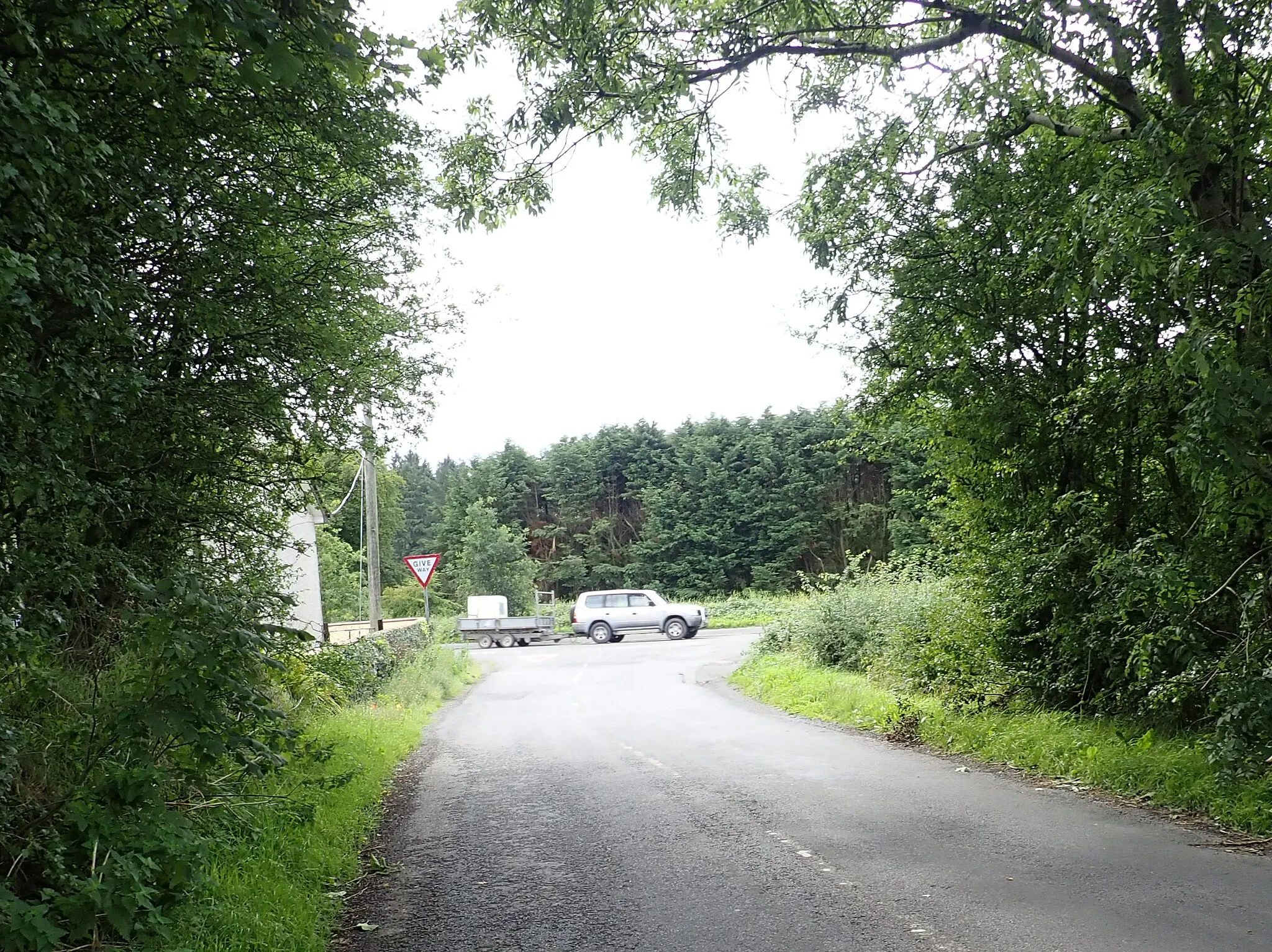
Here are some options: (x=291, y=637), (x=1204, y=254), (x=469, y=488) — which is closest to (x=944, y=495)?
(x=1204, y=254)

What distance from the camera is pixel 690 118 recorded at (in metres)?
9.02

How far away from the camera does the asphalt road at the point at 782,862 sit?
185 inches

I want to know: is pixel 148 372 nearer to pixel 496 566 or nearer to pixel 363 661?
pixel 363 661

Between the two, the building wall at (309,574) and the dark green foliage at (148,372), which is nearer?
the dark green foliage at (148,372)

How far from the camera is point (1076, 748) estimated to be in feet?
28.1

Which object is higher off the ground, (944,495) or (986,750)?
(944,495)

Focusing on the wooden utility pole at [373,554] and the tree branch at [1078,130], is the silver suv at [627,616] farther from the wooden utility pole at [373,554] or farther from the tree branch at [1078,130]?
the tree branch at [1078,130]

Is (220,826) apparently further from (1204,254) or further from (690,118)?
(1204,254)

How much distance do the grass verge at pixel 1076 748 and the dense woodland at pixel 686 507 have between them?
36.4m

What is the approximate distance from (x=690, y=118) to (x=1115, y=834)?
23.1 ft

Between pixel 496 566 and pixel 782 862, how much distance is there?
41005 mm

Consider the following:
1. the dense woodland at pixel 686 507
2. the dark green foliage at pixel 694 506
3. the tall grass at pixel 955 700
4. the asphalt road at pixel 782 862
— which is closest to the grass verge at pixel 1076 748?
the tall grass at pixel 955 700

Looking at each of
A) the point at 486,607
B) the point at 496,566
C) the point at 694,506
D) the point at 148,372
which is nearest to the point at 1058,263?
the point at 148,372

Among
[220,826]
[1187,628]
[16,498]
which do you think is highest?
[16,498]
